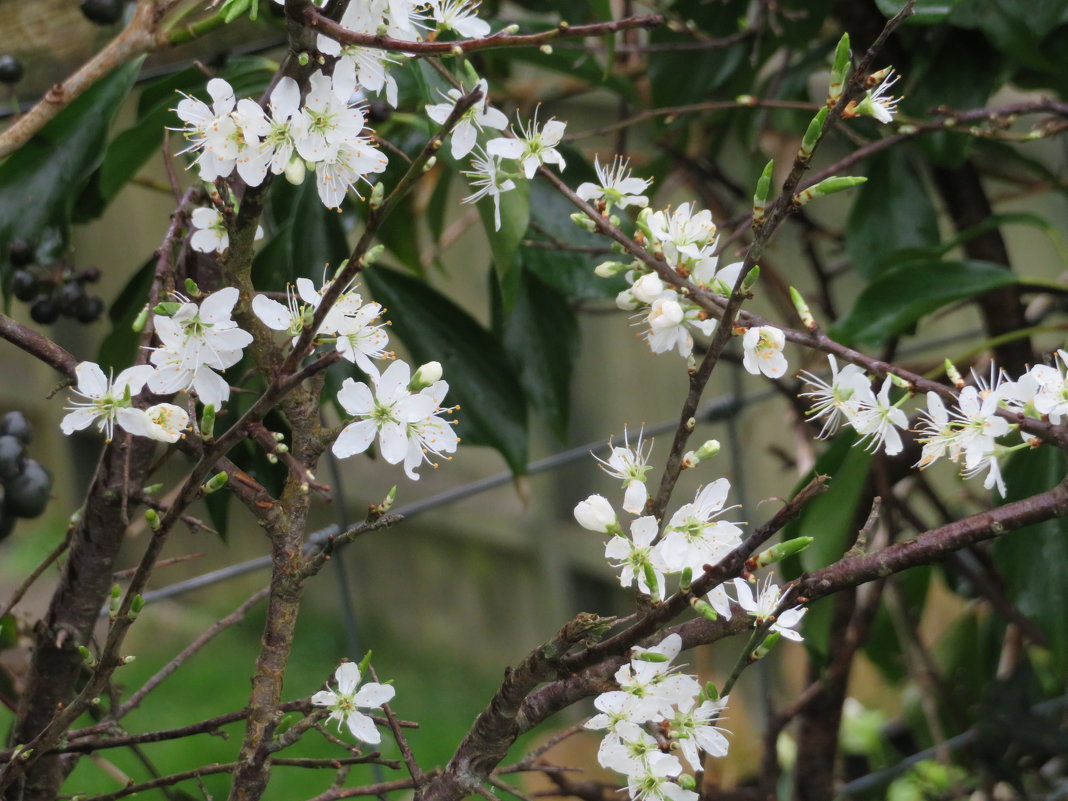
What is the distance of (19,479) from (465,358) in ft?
1.04

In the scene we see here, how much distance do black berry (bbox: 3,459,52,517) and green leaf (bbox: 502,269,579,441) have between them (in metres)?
0.36

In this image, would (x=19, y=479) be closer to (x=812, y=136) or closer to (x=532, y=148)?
(x=532, y=148)

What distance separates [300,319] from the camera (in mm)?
424

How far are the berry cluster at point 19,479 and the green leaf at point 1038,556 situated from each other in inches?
24.5

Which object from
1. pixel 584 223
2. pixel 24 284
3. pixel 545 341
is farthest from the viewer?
pixel 545 341

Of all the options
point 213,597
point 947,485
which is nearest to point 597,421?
point 947,485

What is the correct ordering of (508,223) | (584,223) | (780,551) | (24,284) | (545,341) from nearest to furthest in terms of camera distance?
(780,551) → (584,223) → (508,223) → (24,284) → (545,341)

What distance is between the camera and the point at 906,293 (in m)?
0.80

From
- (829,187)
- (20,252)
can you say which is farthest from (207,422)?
(20,252)

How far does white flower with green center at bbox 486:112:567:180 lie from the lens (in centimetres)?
51

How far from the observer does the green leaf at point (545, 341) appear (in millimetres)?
874

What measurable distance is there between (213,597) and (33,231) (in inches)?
96.3

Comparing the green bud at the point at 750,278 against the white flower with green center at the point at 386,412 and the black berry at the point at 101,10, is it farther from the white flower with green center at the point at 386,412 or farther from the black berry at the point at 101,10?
the black berry at the point at 101,10

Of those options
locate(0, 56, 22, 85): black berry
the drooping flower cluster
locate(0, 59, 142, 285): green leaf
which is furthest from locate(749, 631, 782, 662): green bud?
locate(0, 56, 22, 85): black berry
